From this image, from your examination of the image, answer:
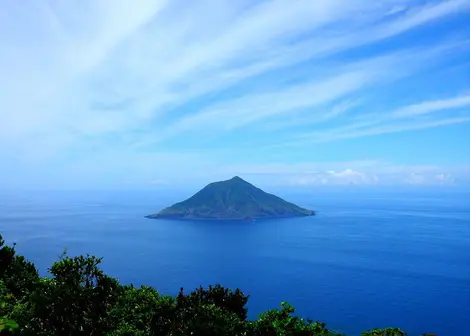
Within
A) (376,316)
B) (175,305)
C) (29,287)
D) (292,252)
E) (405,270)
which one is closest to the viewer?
(175,305)

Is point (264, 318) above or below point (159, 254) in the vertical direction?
above

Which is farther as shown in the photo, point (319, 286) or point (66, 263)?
point (319, 286)

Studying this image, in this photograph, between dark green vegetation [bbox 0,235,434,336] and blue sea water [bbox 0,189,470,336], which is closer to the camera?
dark green vegetation [bbox 0,235,434,336]

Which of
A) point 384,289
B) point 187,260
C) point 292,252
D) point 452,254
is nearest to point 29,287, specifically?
point 384,289

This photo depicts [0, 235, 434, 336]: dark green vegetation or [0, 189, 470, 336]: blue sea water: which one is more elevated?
[0, 235, 434, 336]: dark green vegetation

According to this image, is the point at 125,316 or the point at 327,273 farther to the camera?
the point at 327,273

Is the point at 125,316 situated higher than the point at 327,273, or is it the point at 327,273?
the point at 125,316

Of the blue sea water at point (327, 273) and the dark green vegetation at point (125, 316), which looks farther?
the blue sea water at point (327, 273)

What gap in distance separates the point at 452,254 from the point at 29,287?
183 meters

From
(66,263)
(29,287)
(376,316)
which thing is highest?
(66,263)

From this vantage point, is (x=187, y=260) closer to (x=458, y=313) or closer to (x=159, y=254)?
(x=159, y=254)

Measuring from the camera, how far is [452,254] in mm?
162625

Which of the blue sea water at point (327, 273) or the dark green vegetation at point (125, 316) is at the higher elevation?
the dark green vegetation at point (125, 316)

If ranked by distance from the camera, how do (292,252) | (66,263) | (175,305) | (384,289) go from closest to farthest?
(175,305)
(66,263)
(384,289)
(292,252)
